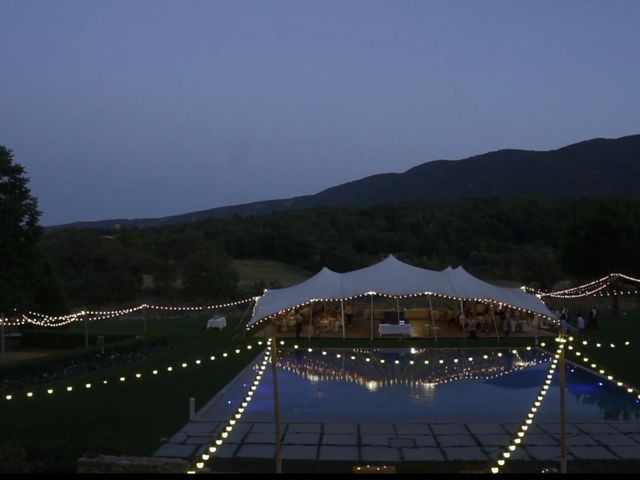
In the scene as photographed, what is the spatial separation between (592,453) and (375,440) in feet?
8.15

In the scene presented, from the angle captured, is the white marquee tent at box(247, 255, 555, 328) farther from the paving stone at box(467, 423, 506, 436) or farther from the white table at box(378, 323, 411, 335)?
the paving stone at box(467, 423, 506, 436)

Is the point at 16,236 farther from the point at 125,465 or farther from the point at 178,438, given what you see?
the point at 125,465

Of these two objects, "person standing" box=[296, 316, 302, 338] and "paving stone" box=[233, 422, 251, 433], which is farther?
"person standing" box=[296, 316, 302, 338]

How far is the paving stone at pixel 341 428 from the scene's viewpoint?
369 inches

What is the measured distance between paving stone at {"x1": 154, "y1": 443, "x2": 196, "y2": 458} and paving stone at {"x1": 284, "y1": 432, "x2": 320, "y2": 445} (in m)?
1.15

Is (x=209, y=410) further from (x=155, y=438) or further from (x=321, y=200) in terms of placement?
(x=321, y=200)

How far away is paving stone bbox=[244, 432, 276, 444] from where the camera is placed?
8812 millimetres

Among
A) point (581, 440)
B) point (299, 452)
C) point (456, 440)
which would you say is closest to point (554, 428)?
point (581, 440)

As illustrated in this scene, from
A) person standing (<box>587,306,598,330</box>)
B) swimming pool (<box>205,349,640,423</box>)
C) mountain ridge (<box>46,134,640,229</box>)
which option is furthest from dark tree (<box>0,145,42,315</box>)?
mountain ridge (<box>46,134,640,229</box>)

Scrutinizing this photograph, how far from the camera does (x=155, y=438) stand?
8.98 m

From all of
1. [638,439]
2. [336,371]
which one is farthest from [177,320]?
[638,439]

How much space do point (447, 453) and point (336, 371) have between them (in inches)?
287

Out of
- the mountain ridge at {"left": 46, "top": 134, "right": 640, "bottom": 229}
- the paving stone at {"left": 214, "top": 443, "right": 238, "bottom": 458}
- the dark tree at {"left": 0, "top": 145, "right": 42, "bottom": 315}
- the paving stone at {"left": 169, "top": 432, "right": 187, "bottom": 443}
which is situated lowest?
the paving stone at {"left": 214, "top": 443, "right": 238, "bottom": 458}

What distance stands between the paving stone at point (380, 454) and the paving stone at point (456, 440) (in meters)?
0.70
